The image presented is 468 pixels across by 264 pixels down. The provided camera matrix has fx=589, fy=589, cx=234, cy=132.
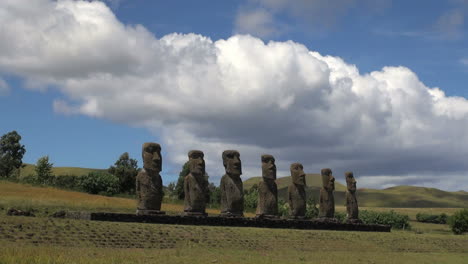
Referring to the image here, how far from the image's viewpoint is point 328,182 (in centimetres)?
3784

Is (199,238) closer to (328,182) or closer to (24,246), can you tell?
(24,246)

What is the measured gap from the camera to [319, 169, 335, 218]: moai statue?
37.2m

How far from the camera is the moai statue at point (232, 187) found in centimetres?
3089

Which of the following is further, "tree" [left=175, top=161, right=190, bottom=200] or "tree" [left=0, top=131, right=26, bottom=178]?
"tree" [left=0, top=131, right=26, bottom=178]

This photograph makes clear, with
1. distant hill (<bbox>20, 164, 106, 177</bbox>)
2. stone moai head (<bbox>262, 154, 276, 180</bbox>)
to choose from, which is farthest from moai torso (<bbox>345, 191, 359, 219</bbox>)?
distant hill (<bbox>20, 164, 106, 177</bbox>)

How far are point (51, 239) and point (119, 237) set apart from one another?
257 cm

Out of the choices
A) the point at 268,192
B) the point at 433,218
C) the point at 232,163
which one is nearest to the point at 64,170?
the point at 433,218

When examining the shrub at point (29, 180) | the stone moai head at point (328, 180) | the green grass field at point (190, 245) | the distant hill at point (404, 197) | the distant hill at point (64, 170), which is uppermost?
the distant hill at point (64, 170)

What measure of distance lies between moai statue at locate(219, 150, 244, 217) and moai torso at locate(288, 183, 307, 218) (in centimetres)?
456

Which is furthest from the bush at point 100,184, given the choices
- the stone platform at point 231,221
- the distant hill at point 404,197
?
the distant hill at point 404,197

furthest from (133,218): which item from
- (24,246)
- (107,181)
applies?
(107,181)

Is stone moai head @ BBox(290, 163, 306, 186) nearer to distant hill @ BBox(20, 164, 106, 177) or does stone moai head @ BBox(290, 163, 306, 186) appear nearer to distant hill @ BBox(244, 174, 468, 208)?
distant hill @ BBox(20, 164, 106, 177)

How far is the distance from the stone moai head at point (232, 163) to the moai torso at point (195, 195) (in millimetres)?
2199

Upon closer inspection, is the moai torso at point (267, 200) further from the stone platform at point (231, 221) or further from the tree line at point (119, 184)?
the tree line at point (119, 184)
